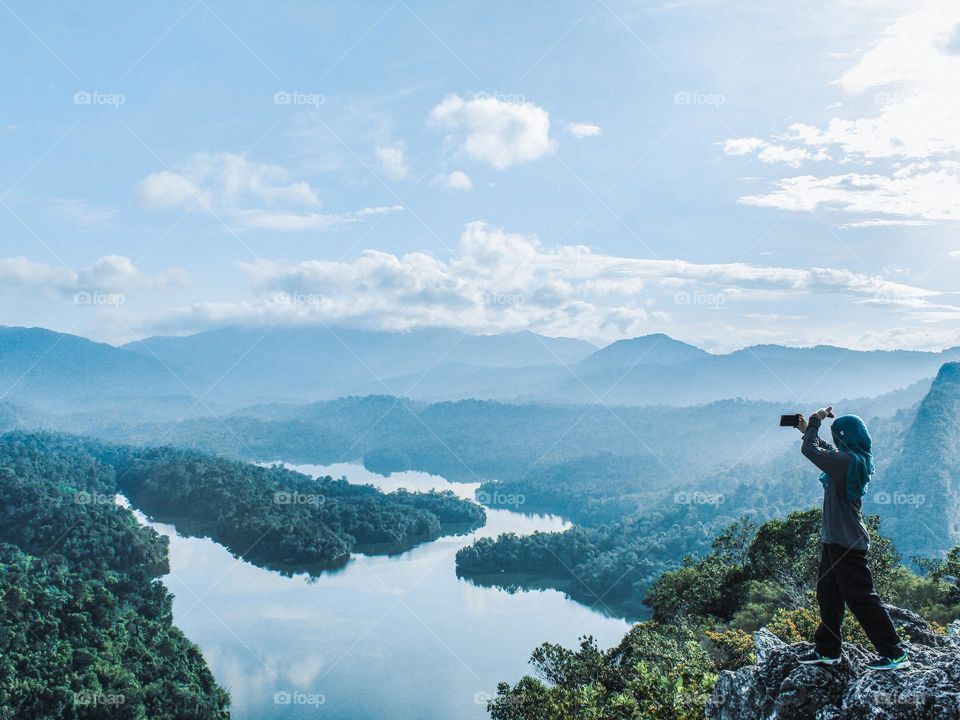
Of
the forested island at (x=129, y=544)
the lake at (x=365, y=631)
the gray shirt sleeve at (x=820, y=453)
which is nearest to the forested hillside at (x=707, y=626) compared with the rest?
the gray shirt sleeve at (x=820, y=453)

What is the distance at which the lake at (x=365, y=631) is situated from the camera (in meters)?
25.8

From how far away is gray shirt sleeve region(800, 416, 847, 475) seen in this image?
4.22 m

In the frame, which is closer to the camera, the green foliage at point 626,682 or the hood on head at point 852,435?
the hood on head at point 852,435

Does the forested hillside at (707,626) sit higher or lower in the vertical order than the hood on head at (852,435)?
lower

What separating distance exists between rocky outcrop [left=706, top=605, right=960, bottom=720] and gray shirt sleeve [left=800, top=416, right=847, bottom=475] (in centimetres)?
116

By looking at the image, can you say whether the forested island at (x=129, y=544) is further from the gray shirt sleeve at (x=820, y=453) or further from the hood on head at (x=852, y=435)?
the hood on head at (x=852, y=435)

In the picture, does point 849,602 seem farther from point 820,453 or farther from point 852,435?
point 852,435

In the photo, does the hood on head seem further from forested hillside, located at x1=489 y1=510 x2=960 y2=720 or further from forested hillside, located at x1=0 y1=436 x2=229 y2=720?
forested hillside, located at x1=0 y1=436 x2=229 y2=720

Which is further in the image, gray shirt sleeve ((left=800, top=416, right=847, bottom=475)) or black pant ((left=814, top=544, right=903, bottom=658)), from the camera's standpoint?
gray shirt sleeve ((left=800, top=416, right=847, bottom=475))

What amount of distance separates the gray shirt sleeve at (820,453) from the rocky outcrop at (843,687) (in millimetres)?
1161

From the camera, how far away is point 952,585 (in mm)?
13508

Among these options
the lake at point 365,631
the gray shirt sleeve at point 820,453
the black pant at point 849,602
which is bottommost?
the lake at point 365,631

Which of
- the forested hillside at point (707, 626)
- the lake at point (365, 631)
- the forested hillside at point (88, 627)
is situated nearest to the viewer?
the forested hillside at point (707, 626)

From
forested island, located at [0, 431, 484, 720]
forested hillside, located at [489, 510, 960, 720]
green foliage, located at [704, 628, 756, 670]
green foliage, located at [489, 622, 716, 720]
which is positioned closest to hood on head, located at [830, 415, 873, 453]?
forested hillside, located at [489, 510, 960, 720]
